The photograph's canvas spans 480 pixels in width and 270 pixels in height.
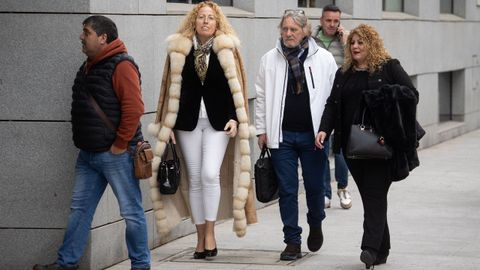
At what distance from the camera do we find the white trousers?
9.41 metres

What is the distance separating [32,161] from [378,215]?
8.11 ft

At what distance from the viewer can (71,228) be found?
854 centimetres

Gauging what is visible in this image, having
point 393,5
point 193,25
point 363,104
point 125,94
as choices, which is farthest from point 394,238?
point 393,5

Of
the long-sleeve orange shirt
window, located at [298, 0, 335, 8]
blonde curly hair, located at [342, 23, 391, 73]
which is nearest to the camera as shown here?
the long-sleeve orange shirt

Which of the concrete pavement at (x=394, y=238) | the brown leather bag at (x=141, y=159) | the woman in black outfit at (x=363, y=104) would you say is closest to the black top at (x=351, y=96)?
the woman in black outfit at (x=363, y=104)

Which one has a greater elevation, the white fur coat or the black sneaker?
the white fur coat

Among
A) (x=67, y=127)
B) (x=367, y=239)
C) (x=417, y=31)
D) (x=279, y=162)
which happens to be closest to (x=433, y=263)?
(x=367, y=239)

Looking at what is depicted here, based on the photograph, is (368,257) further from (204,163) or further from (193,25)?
(193,25)

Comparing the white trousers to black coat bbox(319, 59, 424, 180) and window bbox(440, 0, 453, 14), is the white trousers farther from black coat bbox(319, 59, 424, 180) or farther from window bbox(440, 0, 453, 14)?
window bbox(440, 0, 453, 14)

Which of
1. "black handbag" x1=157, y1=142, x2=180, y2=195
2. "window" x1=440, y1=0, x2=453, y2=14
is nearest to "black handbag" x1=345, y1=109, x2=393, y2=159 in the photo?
"black handbag" x1=157, y1=142, x2=180, y2=195

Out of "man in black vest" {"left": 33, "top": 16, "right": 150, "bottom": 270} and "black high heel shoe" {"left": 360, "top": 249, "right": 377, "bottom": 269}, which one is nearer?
"man in black vest" {"left": 33, "top": 16, "right": 150, "bottom": 270}

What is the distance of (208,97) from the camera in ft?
30.8

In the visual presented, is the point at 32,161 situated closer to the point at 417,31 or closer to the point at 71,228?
the point at 71,228

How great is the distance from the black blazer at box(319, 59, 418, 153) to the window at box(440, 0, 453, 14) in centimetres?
1335
